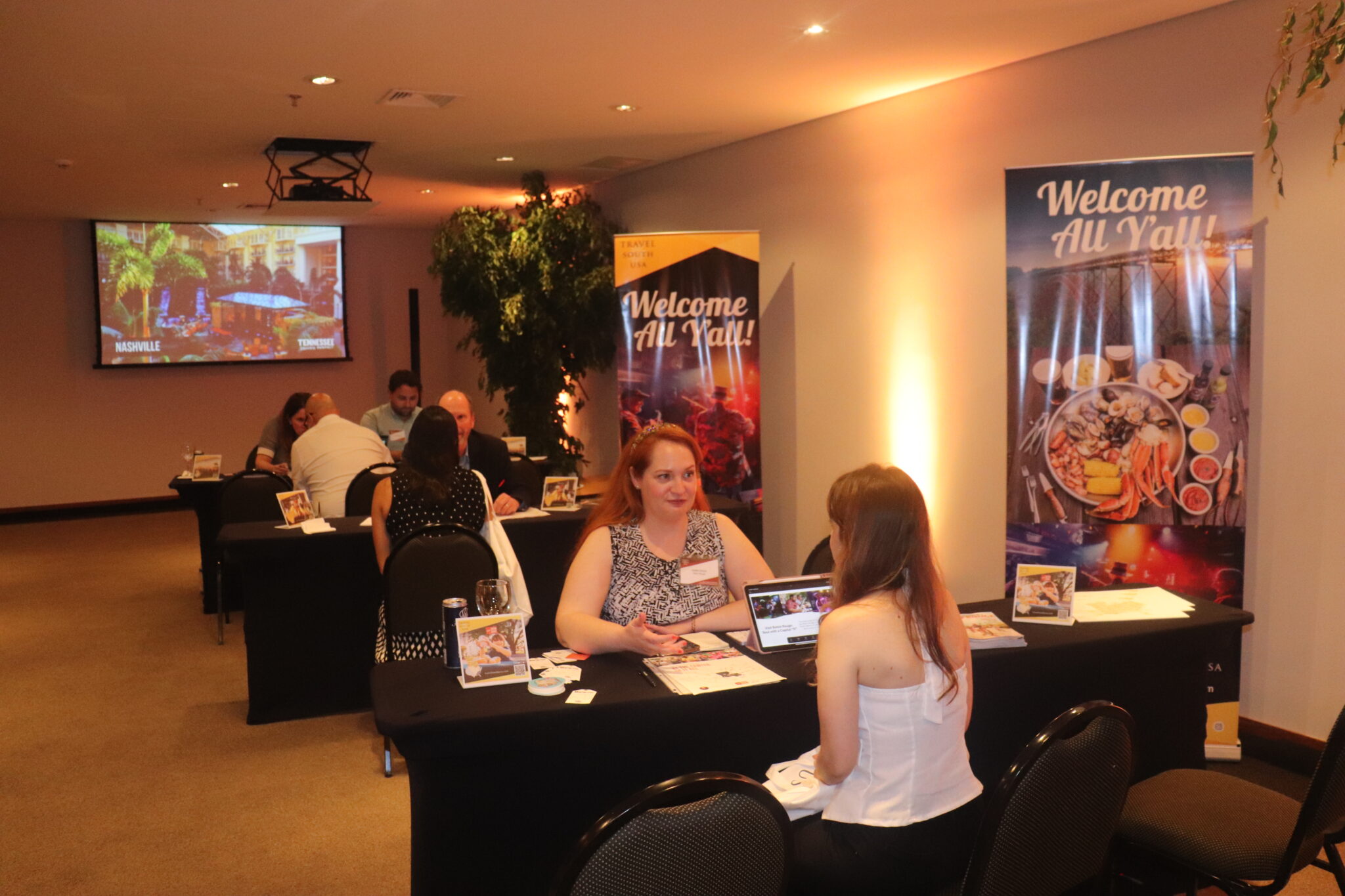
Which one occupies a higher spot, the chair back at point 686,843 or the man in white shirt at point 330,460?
the man in white shirt at point 330,460

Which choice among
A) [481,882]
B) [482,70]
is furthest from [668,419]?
[481,882]

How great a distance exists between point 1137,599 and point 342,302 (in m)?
10.6

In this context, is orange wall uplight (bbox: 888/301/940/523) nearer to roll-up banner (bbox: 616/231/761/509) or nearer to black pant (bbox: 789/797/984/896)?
roll-up banner (bbox: 616/231/761/509)

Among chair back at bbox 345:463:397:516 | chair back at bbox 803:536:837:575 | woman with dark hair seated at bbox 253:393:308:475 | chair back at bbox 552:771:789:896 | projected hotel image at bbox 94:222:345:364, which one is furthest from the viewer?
projected hotel image at bbox 94:222:345:364

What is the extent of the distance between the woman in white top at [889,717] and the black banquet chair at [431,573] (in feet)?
6.59

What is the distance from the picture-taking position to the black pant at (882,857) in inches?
81.2

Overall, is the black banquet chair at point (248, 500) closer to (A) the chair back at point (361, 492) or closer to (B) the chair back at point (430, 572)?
(A) the chair back at point (361, 492)

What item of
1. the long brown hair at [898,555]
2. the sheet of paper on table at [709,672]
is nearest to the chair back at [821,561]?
the sheet of paper on table at [709,672]

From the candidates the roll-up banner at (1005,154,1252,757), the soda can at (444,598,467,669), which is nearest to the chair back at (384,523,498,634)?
the soda can at (444,598,467,669)

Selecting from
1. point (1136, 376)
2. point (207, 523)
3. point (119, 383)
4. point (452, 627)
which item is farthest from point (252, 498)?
point (119, 383)

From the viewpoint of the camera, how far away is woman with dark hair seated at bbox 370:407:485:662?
410 cm

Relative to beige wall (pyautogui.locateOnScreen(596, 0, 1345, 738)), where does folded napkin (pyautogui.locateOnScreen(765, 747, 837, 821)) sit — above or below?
below

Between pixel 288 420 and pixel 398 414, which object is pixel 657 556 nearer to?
pixel 398 414

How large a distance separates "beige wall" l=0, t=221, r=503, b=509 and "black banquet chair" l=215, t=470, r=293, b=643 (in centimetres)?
587
